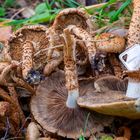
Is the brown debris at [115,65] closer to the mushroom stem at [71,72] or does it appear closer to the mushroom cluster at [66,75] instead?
the mushroom cluster at [66,75]

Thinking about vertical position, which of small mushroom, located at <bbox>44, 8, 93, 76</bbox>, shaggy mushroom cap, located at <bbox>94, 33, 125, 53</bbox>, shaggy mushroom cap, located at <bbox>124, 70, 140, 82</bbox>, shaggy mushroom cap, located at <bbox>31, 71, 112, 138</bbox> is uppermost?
small mushroom, located at <bbox>44, 8, 93, 76</bbox>

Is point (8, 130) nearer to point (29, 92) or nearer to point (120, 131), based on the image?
point (29, 92)

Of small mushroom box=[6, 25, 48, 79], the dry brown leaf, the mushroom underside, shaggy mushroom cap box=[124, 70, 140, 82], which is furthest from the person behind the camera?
the dry brown leaf

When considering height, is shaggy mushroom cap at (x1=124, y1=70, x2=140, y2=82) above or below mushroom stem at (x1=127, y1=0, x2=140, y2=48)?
below

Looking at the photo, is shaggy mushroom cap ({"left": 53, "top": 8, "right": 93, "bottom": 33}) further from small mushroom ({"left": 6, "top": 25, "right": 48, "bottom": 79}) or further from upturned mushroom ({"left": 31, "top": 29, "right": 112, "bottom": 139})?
upturned mushroom ({"left": 31, "top": 29, "right": 112, "bottom": 139})

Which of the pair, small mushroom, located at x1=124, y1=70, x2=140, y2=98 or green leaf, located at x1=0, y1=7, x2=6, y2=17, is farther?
green leaf, located at x1=0, y1=7, x2=6, y2=17

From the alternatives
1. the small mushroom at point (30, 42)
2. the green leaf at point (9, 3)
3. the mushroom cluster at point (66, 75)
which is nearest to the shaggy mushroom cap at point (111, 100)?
the mushroom cluster at point (66, 75)

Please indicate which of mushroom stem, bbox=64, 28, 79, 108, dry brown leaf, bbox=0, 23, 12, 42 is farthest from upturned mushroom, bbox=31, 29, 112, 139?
dry brown leaf, bbox=0, 23, 12, 42

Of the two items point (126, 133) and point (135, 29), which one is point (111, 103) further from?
point (135, 29)
